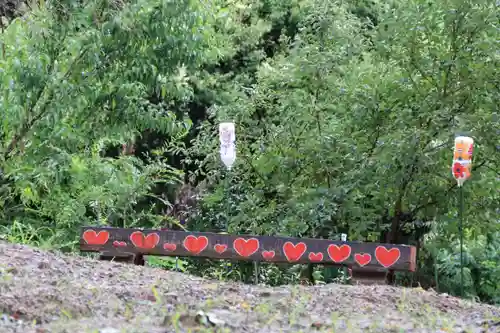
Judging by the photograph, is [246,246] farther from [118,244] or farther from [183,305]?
[183,305]

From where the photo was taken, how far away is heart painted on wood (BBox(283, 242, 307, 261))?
675 centimetres

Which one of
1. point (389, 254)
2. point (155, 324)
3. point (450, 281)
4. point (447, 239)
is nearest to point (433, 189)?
point (447, 239)

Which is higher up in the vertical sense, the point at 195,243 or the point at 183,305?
the point at 195,243

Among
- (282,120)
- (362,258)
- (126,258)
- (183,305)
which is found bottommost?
(183,305)

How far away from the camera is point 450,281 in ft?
35.9

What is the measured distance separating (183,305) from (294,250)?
255 cm

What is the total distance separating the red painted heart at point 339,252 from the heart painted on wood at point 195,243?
102 centimetres

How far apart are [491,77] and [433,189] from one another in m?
1.20

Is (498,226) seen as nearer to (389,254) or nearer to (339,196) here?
(339,196)

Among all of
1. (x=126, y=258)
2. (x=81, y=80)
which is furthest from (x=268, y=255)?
(x=81, y=80)

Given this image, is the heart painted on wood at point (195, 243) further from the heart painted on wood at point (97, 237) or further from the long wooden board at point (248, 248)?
the heart painted on wood at point (97, 237)

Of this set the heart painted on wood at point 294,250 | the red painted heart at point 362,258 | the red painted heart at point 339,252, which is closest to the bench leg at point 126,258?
the heart painted on wood at point 294,250

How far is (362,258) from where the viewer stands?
670 centimetres

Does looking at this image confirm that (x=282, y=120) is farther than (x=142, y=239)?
Yes
